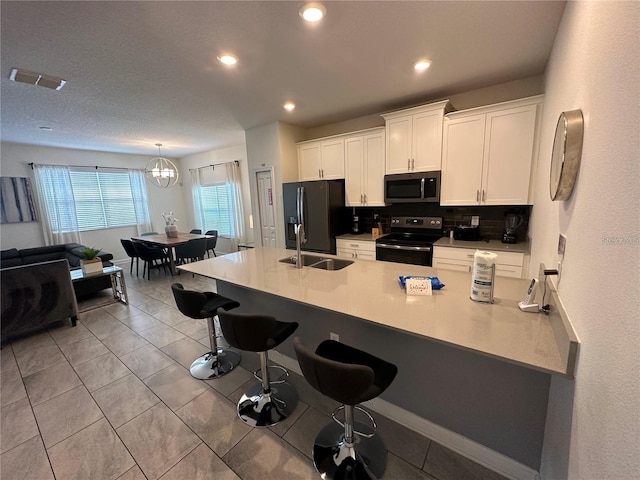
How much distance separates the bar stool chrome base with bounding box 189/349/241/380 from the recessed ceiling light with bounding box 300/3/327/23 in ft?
9.34

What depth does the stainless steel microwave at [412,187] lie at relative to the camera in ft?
10.6

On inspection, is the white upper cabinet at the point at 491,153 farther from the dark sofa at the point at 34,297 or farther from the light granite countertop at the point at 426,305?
the dark sofa at the point at 34,297

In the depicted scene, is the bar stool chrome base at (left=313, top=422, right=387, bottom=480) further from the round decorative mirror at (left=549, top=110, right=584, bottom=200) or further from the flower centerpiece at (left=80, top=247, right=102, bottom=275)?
the flower centerpiece at (left=80, top=247, right=102, bottom=275)

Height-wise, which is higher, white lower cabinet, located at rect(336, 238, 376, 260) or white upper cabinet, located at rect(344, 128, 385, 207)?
white upper cabinet, located at rect(344, 128, 385, 207)

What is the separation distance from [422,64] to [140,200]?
7.58m

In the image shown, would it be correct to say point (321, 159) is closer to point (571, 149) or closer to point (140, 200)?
point (571, 149)

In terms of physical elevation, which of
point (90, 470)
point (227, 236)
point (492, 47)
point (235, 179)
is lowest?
point (90, 470)

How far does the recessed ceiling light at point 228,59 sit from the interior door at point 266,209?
2267 mm

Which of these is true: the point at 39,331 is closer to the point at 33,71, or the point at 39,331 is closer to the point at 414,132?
the point at 33,71

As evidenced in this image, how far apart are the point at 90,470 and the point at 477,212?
420 cm

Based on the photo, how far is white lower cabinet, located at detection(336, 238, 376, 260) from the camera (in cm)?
371

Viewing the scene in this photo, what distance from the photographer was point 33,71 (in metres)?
2.39

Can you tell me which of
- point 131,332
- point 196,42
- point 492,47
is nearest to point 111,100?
point 196,42

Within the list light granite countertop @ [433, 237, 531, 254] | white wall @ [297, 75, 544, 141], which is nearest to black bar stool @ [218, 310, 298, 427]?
light granite countertop @ [433, 237, 531, 254]
